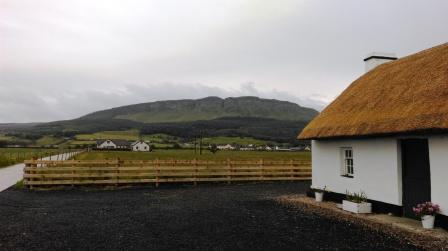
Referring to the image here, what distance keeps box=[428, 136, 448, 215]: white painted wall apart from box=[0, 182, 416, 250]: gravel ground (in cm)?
192

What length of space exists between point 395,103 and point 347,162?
3.52m

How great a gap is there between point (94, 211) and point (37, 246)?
4.87 metres

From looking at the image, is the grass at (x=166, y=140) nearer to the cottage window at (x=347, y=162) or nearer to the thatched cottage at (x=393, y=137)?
the thatched cottage at (x=393, y=137)

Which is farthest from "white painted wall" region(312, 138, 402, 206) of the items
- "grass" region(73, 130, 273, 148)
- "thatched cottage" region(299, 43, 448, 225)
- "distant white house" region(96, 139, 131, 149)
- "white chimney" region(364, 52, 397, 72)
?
"distant white house" region(96, 139, 131, 149)

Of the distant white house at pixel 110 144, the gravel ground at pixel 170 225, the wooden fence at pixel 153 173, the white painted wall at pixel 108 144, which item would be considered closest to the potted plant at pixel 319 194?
the gravel ground at pixel 170 225

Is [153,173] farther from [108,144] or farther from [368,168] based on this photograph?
[108,144]

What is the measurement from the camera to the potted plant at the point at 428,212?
34.0 ft

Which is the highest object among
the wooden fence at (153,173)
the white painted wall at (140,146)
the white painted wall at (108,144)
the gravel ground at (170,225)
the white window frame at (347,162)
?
the white painted wall at (108,144)

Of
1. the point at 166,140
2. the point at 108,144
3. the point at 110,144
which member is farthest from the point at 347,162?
the point at 166,140

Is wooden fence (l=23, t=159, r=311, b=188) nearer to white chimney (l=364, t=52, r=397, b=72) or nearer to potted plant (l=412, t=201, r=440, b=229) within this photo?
Answer: white chimney (l=364, t=52, r=397, b=72)

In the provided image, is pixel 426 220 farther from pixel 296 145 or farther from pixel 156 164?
pixel 296 145

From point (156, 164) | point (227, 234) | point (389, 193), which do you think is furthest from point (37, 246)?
point (156, 164)

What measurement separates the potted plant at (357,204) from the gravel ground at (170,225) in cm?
136

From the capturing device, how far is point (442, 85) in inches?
452
